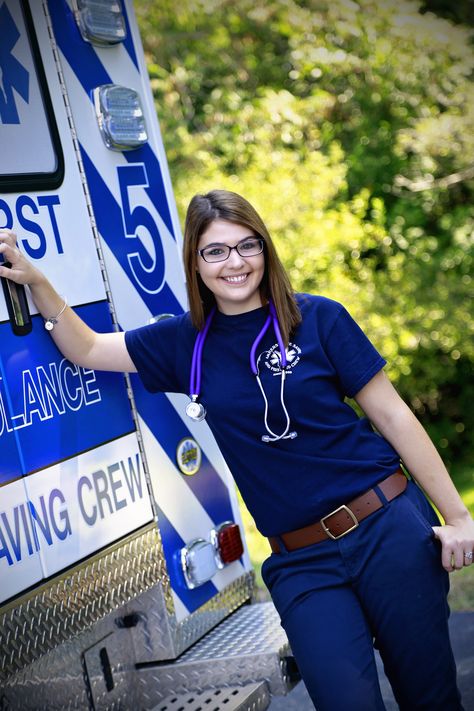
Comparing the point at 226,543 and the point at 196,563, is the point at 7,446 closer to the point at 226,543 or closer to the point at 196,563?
the point at 196,563

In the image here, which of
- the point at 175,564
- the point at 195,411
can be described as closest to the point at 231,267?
the point at 195,411

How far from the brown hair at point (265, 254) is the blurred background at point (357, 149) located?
5.37 meters

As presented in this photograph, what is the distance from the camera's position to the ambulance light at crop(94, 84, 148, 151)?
307 cm

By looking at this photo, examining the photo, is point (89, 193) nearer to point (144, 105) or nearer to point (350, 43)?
point (144, 105)

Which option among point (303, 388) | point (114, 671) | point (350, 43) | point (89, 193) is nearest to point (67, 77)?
point (89, 193)

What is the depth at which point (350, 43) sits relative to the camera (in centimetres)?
863

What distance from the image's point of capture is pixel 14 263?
2.61 meters

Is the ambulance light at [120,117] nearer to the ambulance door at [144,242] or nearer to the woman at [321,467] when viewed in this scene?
the ambulance door at [144,242]

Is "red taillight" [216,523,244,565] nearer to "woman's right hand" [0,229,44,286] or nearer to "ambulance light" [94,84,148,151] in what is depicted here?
"woman's right hand" [0,229,44,286]

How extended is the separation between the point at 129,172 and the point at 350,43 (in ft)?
19.5

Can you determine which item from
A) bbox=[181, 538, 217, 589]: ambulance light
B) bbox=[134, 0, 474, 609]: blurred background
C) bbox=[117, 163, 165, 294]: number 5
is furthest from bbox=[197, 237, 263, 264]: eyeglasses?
bbox=[134, 0, 474, 609]: blurred background

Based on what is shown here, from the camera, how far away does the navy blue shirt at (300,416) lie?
2.58 metres

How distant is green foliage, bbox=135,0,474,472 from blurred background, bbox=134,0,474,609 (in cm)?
2

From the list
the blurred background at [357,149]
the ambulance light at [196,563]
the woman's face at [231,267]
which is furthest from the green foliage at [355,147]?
the woman's face at [231,267]
